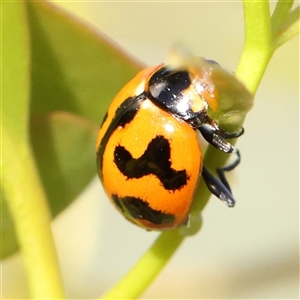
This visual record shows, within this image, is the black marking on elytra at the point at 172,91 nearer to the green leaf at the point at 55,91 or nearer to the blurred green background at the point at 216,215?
the green leaf at the point at 55,91

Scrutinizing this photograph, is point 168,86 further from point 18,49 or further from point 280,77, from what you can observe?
point 280,77

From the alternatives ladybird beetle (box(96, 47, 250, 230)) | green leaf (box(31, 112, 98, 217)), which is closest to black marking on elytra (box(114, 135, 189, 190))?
ladybird beetle (box(96, 47, 250, 230))

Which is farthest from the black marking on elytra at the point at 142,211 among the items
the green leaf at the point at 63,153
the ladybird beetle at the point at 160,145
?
the green leaf at the point at 63,153

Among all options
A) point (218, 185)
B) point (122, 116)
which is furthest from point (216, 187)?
point (122, 116)

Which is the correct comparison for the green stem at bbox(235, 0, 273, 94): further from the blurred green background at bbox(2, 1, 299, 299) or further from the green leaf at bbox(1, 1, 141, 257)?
the blurred green background at bbox(2, 1, 299, 299)

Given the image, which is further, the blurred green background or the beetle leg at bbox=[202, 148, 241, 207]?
the blurred green background

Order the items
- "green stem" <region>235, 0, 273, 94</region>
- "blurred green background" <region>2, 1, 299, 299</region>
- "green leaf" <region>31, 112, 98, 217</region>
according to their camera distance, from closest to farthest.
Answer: "green stem" <region>235, 0, 273, 94</region>
"green leaf" <region>31, 112, 98, 217</region>
"blurred green background" <region>2, 1, 299, 299</region>

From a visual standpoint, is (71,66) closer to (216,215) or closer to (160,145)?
(160,145)
